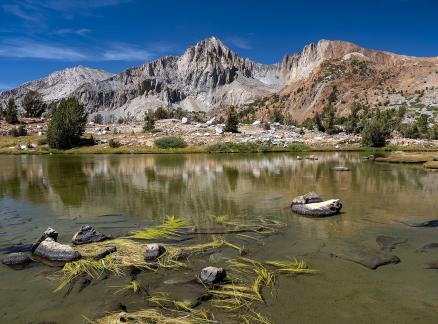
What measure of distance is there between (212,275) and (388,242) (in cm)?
760

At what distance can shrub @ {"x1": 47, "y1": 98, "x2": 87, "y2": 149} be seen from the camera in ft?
268

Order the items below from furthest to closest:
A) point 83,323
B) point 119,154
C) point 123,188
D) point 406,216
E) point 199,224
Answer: point 119,154, point 123,188, point 406,216, point 199,224, point 83,323

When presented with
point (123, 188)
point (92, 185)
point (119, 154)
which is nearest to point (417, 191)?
point (123, 188)

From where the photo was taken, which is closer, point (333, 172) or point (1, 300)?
point (1, 300)

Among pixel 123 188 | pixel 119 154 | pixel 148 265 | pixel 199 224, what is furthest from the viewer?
pixel 119 154

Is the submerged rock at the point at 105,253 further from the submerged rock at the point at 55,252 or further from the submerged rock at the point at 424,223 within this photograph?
the submerged rock at the point at 424,223

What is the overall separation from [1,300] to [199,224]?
8.76m

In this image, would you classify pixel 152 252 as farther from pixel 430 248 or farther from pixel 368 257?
pixel 430 248

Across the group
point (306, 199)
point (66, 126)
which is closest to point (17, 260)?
point (306, 199)

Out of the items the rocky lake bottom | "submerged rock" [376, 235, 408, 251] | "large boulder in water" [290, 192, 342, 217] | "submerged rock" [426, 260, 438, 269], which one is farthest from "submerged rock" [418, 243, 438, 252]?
"large boulder in water" [290, 192, 342, 217]

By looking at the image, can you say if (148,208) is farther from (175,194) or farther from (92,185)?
(92,185)

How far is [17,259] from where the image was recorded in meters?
12.8

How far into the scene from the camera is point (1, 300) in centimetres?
1026

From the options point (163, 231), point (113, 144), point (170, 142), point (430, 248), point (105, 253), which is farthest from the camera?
point (113, 144)
